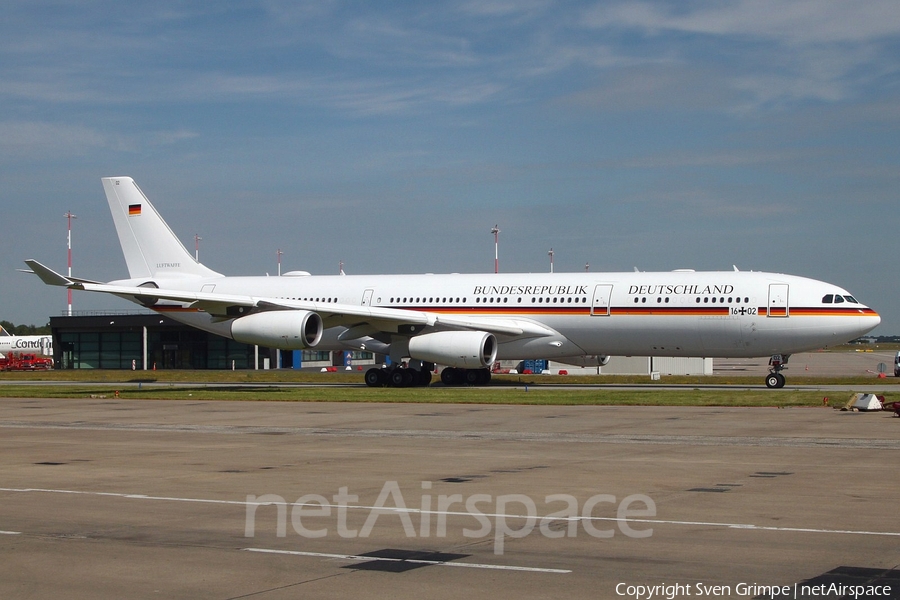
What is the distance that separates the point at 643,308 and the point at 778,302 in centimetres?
461

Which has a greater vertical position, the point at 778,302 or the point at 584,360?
the point at 778,302

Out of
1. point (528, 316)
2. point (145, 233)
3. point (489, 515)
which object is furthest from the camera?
point (145, 233)

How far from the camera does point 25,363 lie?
8394 centimetres

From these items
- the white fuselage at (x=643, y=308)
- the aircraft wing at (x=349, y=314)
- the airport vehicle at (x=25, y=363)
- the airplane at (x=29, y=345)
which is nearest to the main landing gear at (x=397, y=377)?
the aircraft wing at (x=349, y=314)

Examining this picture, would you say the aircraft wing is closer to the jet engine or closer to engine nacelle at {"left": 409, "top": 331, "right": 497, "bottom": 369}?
engine nacelle at {"left": 409, "top": 331, "right": 497, "bottom": 369}

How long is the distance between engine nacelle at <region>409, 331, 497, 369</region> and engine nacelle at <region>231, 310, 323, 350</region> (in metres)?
3.76

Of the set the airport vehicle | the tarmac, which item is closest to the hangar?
the airport vehicle

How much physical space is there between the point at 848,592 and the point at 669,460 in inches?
336

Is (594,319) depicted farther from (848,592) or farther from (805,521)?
(848,592)

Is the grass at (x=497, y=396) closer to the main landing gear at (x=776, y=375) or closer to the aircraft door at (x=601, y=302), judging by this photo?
the main landing gear at (x=776, y=375)

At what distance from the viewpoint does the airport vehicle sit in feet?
274

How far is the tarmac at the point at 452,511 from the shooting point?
8.36 m

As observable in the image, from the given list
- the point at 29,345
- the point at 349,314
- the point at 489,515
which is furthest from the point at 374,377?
the point at 29,345

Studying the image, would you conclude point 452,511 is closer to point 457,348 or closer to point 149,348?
point 457,348
